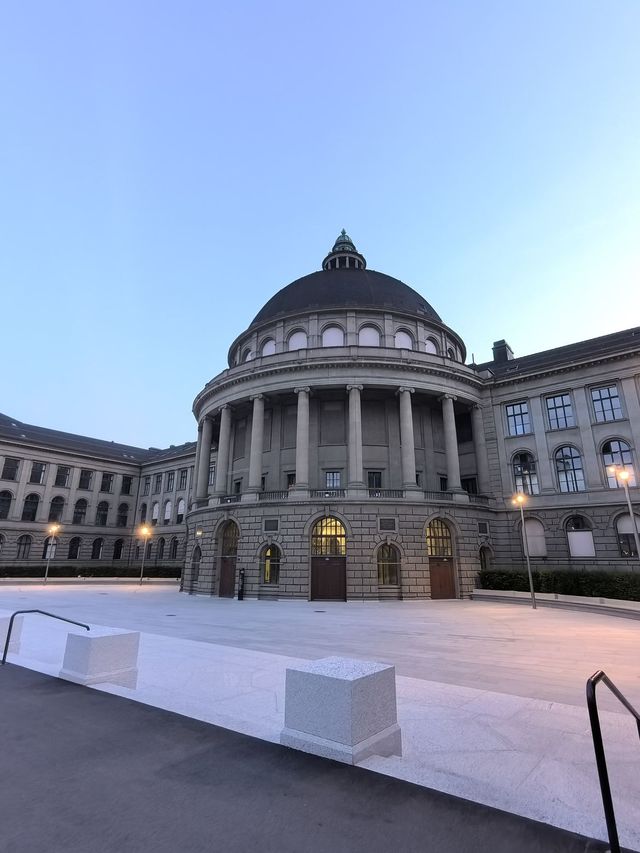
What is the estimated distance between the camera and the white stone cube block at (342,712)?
487 centimetres

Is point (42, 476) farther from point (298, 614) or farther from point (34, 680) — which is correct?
point (34, 680)

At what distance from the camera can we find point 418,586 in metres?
30.7

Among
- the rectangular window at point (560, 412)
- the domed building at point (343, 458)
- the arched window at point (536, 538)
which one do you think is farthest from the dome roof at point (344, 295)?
the arched window at point (536, 538)

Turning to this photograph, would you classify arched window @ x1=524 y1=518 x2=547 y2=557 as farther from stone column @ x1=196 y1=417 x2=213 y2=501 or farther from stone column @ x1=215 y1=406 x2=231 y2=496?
stone column @ x1=196 y1=417 x2=213 y2=501

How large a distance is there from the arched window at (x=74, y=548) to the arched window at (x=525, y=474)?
2417 inches

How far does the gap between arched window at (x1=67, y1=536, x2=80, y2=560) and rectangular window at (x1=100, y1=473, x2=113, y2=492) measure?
8.12m

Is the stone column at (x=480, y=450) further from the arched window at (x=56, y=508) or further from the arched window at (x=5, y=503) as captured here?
the arched window at (x=5, y=503)

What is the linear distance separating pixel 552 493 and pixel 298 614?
22811 millimetres

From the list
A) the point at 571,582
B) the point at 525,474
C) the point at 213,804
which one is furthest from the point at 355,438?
the point at 213,804

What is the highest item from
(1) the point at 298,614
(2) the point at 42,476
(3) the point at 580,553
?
(2) the point at 42,476

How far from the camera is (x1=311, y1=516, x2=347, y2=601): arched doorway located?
30.4 m

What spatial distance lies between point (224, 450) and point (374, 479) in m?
12.8

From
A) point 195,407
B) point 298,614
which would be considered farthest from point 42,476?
point 298,614

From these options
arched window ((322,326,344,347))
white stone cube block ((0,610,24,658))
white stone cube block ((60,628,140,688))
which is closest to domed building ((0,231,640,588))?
arched window ((322,326,344,347))
